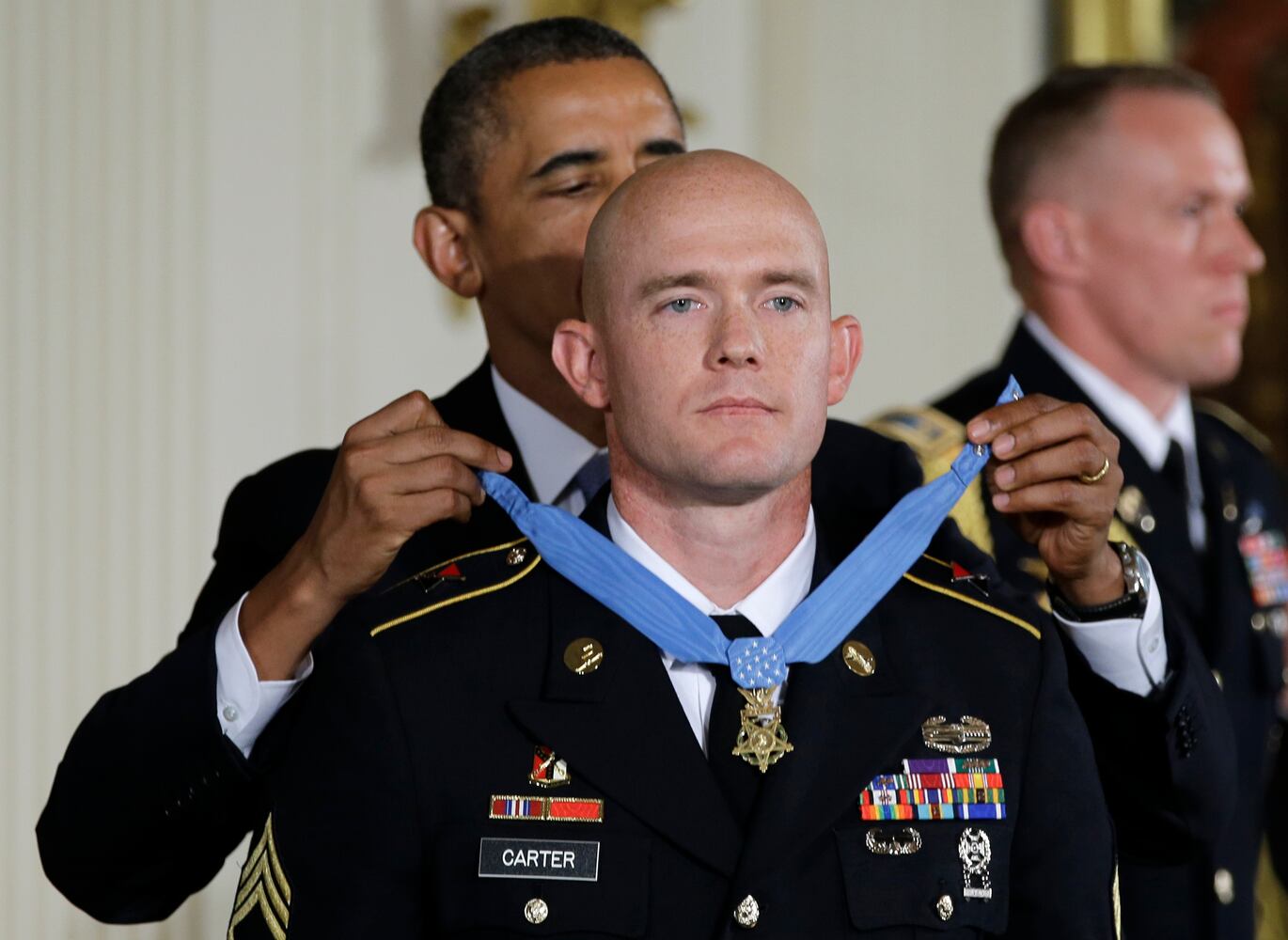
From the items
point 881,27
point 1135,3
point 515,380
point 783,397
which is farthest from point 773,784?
point 1135,3

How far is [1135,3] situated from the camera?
17.4 feet

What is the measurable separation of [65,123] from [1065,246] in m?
1.59

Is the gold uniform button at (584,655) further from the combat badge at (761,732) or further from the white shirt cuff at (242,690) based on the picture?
the white shirt cuff at (242,690)

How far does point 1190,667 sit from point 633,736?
0.71 meters

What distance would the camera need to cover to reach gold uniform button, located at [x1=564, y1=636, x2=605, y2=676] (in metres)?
1.87

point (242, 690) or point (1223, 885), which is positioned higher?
point (242, 690)

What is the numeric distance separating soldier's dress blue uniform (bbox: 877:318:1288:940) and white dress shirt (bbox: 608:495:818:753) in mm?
461

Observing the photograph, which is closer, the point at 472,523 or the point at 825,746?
the point at 825,746

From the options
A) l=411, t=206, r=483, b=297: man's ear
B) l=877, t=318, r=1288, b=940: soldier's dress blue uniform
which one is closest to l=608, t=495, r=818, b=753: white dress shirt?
l=877, t=318, r=1288, b=940: soldier's dress blue uniform

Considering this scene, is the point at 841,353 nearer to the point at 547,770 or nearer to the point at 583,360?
the point at 583,360

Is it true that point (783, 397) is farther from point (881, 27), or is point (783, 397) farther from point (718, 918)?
point (881, 27)

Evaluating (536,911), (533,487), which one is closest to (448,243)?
(533,487)

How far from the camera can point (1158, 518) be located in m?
3.06

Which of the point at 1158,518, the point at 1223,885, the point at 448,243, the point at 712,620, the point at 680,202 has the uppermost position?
the point at 680,202
